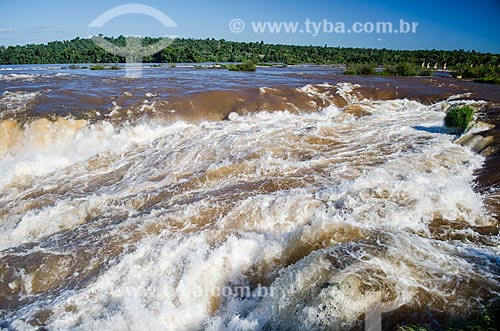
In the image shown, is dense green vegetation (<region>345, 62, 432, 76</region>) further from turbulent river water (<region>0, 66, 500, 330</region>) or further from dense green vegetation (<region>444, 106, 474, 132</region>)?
dense green vegetation (<region>444, 106, 474, 132</region>)

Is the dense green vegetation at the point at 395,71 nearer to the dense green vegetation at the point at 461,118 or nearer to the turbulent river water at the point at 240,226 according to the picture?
the turbulent river water at the point at 240,226

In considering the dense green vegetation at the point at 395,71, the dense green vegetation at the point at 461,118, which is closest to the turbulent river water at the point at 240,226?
the dense green vegetation at the point at 461,118

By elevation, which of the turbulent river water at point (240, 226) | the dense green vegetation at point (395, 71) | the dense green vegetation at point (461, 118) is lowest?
the turbulent river water at point (240, 226)

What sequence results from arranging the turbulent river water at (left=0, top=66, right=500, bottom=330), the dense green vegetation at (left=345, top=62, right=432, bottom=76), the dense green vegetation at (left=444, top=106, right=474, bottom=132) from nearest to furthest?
the turbulent river water at (left=0, top=66, right=500, bottom=330), the dense green vegetation at (left=444, top=106, right=474, bottom=132), the dense green vegetation at (left=345, top=62, right=432, bottom=76)

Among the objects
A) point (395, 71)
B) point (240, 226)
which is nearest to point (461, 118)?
point (240, 226)

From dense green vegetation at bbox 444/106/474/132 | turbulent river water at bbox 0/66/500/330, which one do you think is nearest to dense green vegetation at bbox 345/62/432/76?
turbulent river water at bbox 0/66/500/330

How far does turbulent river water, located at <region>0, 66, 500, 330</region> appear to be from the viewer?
3889 mm

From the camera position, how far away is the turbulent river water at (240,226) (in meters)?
3.89

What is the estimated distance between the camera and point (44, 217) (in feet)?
22.2

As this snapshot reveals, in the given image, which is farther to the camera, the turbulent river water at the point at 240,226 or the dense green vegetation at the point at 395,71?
the dense green vegetation at the point at 395,71

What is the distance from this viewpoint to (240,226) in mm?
5730

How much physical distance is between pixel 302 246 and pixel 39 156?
8704 millimetres

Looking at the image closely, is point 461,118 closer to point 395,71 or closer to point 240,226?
point 240,226

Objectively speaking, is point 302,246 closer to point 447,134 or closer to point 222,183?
point 222,183
